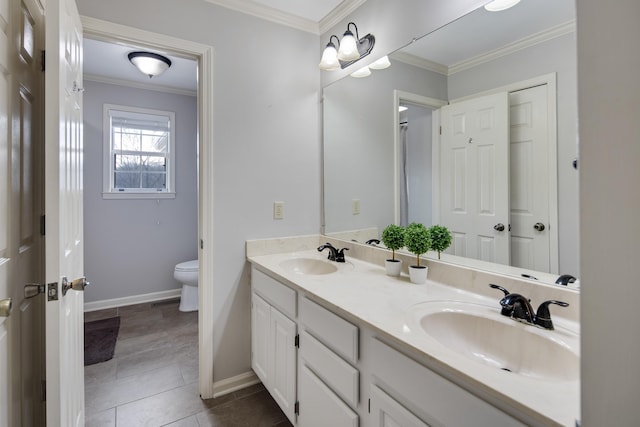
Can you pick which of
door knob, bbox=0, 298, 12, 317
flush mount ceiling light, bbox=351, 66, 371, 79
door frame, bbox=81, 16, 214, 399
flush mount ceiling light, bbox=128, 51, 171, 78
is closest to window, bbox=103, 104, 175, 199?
flush mount ceiling light, bbox=128, 51, 171, 78

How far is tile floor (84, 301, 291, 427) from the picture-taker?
1758 mm

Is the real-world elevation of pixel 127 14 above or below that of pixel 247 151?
above

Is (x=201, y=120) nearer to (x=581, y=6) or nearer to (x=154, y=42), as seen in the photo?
(x=154, y=42)

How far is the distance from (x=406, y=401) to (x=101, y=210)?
3.59 m

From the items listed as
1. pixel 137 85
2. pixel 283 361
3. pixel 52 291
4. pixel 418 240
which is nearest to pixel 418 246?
pixel 418 240

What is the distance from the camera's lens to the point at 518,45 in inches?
47.4

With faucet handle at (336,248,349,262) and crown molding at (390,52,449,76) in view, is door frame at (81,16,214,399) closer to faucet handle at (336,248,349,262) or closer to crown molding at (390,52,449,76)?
faucet handle at (336,248,349,262)

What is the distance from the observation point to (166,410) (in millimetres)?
1831

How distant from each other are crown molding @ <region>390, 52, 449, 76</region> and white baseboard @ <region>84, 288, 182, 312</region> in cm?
344

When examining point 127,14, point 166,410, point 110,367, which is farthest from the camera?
point 110,367

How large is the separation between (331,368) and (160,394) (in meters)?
1.37

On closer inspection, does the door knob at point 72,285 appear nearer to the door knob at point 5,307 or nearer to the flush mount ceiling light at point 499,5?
the door knob at point 5,307

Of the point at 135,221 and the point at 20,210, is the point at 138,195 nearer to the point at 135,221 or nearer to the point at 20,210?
the point at 135,221

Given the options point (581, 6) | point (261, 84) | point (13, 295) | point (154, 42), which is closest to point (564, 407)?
point (581, 6)
